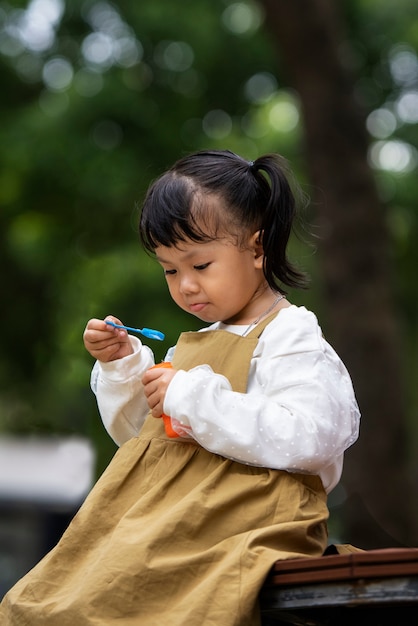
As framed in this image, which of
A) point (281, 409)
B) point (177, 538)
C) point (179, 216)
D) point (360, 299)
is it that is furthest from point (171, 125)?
point (177, 538)

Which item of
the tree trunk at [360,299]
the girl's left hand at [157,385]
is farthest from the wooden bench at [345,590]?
the tree trunk at [360,299]

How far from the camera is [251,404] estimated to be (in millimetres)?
2324

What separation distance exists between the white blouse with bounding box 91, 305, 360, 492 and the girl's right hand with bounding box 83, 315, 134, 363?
1.08 ft

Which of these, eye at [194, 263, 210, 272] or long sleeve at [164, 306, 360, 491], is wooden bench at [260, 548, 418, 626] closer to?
long sleeve at [164, 306, 360, 491]

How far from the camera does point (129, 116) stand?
9.28 metres

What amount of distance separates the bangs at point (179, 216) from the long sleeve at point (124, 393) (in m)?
0.30

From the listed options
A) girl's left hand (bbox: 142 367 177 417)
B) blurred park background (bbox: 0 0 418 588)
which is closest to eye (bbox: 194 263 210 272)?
girl's left hand (bbox: 142 367 177 417)

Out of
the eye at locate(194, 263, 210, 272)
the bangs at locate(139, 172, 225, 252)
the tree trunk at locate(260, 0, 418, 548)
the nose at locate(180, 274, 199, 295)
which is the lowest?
the tree trunk at locate(260, 0, 418, 548)

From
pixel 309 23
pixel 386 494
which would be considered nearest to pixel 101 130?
pixel 309 23

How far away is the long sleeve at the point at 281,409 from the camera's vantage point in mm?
2291

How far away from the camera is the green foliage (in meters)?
9.10

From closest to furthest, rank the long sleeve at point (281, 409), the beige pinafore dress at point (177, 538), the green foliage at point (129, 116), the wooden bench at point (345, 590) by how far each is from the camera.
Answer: the wooden bench at point (345, 590), the beige pinafore dress at point (177, 538), the long sleeve at point (281, 409), the green foliage at point (129, 116)

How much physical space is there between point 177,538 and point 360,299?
16.1ft

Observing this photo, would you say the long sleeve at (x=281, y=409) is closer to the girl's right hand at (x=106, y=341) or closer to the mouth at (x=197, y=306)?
the mouth at (x=197, y=306)
